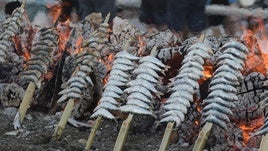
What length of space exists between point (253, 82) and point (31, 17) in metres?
6.33

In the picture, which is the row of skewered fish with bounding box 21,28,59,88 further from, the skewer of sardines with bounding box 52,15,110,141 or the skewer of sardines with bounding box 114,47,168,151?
the skewer of sardines with bounding box 114,47,168,151

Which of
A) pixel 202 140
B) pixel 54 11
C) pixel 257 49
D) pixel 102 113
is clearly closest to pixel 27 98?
pixel 102 113

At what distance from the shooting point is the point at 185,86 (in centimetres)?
875

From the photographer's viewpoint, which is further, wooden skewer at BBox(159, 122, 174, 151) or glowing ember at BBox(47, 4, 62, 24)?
glowing ember at BBox(47, 4, 62, 24)

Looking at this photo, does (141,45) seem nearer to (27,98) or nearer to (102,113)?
(27,98)

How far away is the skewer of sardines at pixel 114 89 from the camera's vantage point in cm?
918

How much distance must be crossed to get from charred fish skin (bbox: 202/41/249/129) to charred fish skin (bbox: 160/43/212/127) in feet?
0.91

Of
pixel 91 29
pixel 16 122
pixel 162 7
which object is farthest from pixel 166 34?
pixel 16 122

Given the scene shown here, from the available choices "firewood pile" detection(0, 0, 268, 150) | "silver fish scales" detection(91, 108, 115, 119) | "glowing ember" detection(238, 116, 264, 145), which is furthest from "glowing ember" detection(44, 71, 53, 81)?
"glowing ember" detection(238, 116, 264, 145)

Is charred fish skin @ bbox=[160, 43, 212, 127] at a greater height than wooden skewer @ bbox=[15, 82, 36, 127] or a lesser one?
greater

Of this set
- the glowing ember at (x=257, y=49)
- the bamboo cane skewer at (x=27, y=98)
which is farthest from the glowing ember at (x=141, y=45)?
the bamboo cane skewer at (x=27, y=98)

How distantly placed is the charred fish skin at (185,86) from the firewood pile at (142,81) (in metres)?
0.02

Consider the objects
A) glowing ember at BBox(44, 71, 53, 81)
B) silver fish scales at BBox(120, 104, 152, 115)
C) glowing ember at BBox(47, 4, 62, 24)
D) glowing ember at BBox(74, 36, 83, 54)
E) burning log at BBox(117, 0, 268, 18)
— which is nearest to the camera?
silver fish scales at BBox(120, 104, 152, 115)

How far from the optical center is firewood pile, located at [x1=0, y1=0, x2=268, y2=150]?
28.5ft
